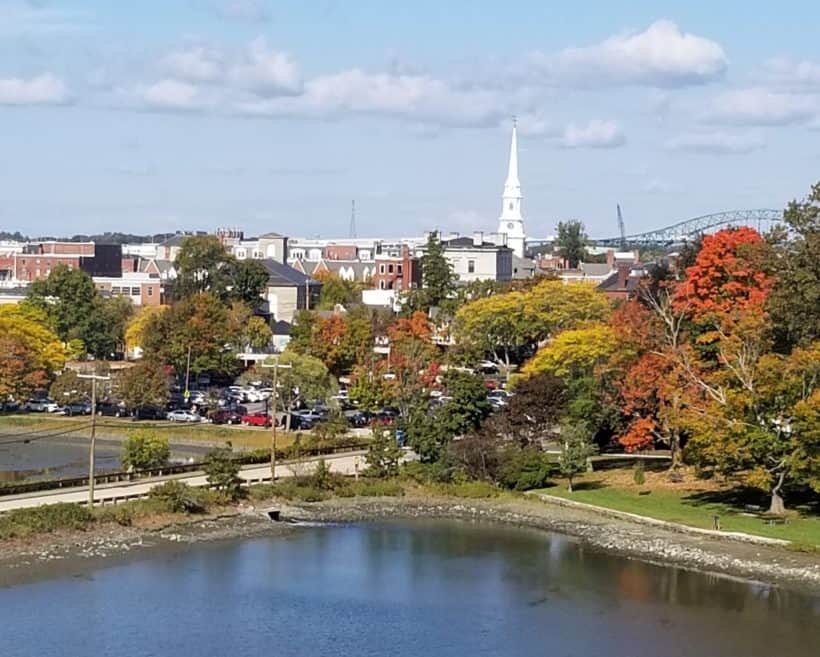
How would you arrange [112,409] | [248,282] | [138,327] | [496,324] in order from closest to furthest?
[112,409] < [496,324] < [138,327] < [248,282]

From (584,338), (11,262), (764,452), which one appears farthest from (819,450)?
(11,262)

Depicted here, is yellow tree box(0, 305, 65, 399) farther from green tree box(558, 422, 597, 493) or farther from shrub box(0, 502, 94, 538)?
green tree box(558, 422, 597, 493)

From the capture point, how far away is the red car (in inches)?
2427

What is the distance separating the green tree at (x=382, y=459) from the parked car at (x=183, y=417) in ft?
53.0

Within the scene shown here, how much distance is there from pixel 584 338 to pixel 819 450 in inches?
775

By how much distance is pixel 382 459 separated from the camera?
158ft

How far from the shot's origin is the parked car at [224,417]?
62500 mm

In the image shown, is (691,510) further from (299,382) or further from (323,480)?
(299,382)

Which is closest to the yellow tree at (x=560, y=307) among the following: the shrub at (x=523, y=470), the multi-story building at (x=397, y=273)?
the shrub at (x=523, y=470)

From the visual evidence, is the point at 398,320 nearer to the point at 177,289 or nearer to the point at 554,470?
the point at 177,289

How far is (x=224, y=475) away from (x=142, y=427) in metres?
19.2

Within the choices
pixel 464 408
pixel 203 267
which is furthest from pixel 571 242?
pixel 464 408

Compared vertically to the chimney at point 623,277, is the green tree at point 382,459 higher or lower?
lower

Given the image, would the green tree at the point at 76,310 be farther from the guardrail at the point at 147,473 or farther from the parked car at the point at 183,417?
the guardrail at the point at 147,473
